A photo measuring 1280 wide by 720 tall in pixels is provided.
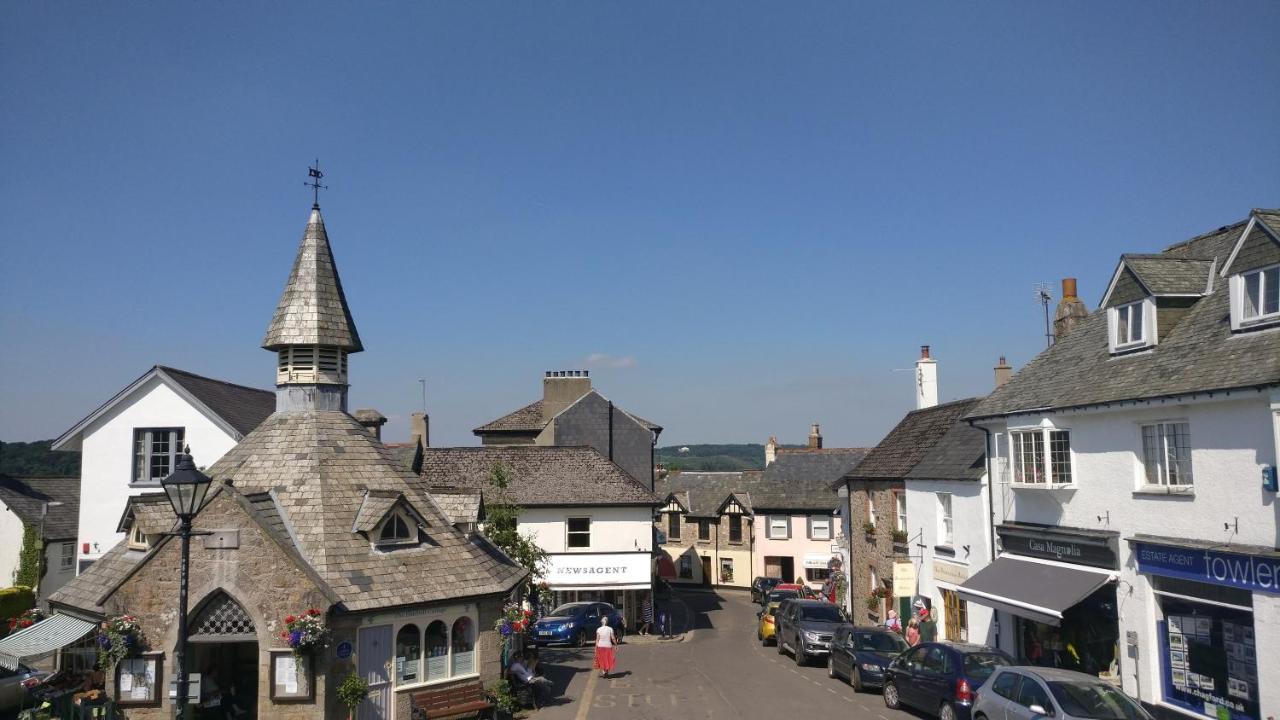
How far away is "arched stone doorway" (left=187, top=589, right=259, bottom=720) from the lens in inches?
619

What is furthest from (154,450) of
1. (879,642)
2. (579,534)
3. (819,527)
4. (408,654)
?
(819,527)

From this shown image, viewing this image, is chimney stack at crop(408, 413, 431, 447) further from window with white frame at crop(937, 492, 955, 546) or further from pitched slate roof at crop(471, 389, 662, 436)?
window with white frame at crop(937, 492, 955, 546)

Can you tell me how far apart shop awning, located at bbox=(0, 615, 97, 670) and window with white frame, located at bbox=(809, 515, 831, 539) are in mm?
42026

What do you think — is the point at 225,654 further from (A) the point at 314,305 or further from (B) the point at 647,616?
(B) the point at 647,616

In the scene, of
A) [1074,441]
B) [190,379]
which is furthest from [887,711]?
[190,379]

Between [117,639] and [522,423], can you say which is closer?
[117,639]

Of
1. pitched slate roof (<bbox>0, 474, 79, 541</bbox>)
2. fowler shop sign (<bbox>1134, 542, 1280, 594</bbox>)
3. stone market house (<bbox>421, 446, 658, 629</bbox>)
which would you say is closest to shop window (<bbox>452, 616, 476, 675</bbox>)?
fowler shop sign (<bbox>1134, 542, 1280, 594</bbox>)

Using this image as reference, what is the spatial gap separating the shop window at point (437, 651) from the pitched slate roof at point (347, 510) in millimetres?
884

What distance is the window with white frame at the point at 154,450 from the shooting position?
29.8 m

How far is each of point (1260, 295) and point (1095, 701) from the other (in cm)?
778

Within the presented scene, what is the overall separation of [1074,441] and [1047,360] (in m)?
3.83

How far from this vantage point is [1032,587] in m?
19.7

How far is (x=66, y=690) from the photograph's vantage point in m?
17.1

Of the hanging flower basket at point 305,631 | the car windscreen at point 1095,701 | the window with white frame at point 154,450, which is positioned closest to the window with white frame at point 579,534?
the window with white frame at point 154,450
